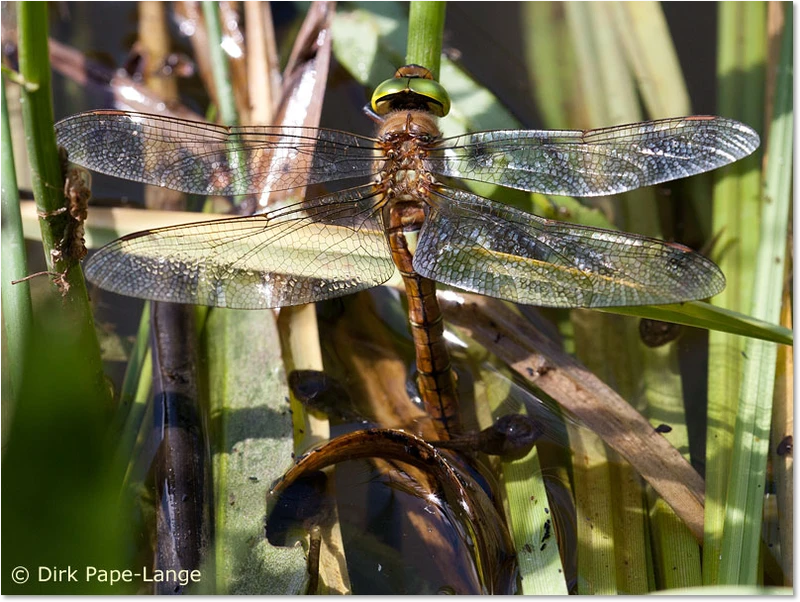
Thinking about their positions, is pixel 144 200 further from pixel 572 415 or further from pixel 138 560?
pixel 572 415

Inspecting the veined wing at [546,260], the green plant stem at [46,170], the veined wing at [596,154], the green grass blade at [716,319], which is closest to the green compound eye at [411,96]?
the veined wing at [596,154]

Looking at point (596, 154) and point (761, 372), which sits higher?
point (596, 154)

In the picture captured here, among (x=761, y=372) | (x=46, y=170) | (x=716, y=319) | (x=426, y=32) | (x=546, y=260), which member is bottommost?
(x=761, y=372)

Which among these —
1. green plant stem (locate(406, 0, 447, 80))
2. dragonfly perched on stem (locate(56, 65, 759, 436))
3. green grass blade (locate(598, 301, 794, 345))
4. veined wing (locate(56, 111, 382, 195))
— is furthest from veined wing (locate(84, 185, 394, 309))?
green grass blade (locate(598, 301, 794, 345))

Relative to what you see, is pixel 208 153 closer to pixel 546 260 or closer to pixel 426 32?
pixel 426 32

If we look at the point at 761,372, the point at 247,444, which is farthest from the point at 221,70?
the point at 761,372

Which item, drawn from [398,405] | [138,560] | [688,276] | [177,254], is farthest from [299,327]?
[688,276]

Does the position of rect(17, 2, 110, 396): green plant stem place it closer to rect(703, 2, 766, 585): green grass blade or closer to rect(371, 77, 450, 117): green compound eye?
rect(371, 77, 450, 117): green compound eye

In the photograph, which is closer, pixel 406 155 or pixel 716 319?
pixel 716 319
